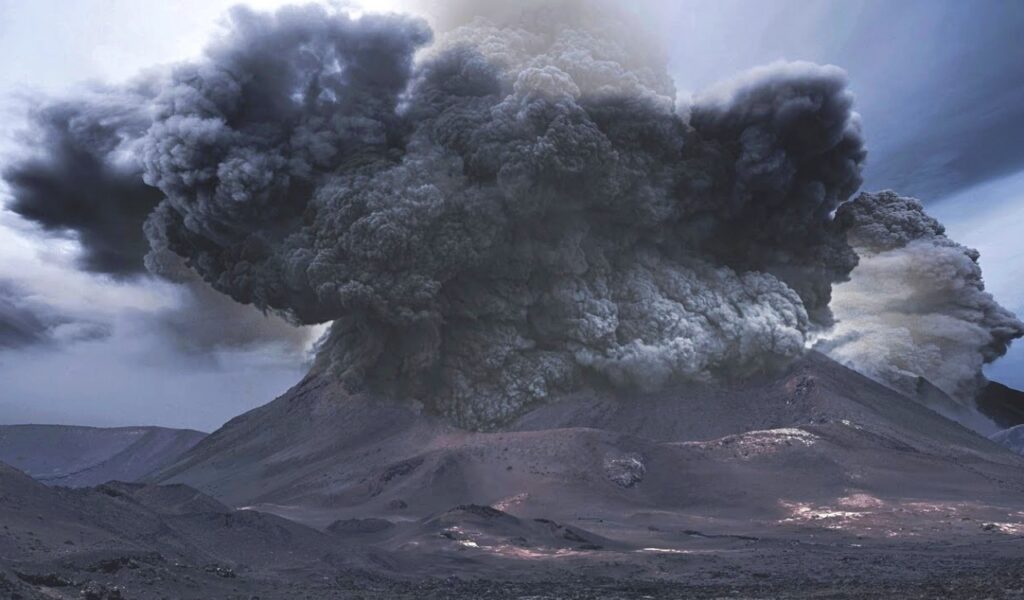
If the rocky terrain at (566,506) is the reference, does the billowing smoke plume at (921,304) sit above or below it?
above

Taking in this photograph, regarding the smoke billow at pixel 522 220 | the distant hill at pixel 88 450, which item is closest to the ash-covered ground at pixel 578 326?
the smoke billow at pixel 522 220

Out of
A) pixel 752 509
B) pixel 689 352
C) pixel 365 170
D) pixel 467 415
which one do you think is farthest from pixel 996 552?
pixel 365 170

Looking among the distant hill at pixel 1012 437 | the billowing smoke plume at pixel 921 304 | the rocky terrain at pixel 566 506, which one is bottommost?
the rocky terrain at pixel 566 506

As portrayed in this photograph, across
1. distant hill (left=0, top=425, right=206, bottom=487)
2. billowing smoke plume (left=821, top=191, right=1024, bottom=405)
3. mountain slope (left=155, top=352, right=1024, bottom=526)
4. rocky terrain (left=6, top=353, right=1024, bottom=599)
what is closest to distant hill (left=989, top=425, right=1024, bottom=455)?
billowing smoke plume (left=821, top=191, right=1024, bottom=405)

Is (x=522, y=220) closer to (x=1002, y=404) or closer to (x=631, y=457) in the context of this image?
(x=631, y=457)

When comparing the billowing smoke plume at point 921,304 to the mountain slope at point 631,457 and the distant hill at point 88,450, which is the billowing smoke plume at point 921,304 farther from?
the distant hill at point 88,450

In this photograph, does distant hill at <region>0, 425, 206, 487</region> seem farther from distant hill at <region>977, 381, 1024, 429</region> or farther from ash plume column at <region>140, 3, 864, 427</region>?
distant hill at <region>977, 381, 1024, 429</region>

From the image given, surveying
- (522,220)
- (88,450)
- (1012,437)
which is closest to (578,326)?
(522,220)
